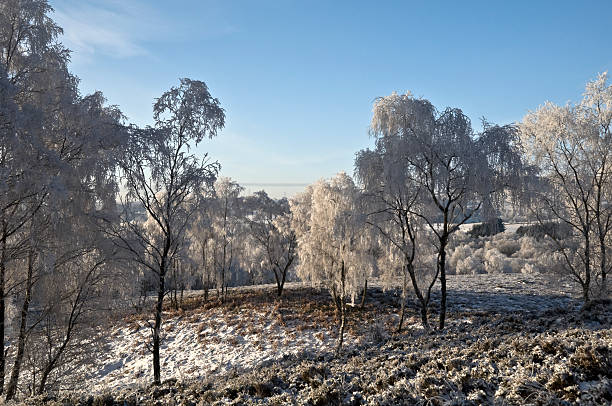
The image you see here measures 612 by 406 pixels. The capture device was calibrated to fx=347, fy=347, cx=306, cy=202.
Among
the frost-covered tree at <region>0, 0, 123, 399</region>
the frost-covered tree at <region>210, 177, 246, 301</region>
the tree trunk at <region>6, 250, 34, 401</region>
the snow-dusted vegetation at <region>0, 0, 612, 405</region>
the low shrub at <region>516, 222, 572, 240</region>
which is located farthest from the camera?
the frost-covered tree at <region>210, 177, 246, 301</region>

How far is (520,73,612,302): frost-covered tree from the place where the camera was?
1349 centimetres

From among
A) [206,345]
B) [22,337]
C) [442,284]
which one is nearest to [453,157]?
[442,284]

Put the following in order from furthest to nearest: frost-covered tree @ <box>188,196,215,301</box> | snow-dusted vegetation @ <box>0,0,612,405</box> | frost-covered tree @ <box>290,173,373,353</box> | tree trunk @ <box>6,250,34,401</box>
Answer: frost-covered tree @ <box>188,196,215,301</box> → frost-covered tree @ <box>290,173,373,353</box> → tree trunk @ <box>6,250,34,401</box> → snow-dusted vegetation @ <box>0,0,612,405</box>

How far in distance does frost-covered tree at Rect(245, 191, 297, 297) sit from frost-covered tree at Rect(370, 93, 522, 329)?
14459 millimetres

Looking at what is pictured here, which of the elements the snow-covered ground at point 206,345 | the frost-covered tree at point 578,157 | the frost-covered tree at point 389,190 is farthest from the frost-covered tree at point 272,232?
the frost-covered tree at point 578,157

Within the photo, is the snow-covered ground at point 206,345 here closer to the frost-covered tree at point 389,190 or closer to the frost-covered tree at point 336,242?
the frost-covered tree at point 336,242

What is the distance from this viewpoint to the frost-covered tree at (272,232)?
2522 centimetres

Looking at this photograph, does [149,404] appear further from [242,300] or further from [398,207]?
[242,300]

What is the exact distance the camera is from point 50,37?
26.9 ft

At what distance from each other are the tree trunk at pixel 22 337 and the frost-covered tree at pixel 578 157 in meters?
16.2

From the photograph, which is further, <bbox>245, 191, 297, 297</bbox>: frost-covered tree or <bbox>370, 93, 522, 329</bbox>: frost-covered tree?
<bbox>245, 191, 297, 297</bbox>: frost-covered tree

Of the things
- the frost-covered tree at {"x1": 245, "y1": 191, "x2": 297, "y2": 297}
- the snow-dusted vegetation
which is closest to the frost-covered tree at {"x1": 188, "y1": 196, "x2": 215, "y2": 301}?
the frost-covered tree at {"x1": 245, "y1": 191, "x2": 297, "y2": 297}

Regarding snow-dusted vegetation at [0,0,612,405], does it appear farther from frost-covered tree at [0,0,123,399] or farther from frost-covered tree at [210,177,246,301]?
frost-covered tree at [210,177,246,301]

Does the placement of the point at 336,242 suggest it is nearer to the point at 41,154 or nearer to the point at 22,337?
the point at 22,337
